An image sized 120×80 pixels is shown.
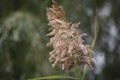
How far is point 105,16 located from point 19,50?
2.42ft

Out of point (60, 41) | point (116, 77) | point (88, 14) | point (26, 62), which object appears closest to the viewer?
point (60, 41)

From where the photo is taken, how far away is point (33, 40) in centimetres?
301

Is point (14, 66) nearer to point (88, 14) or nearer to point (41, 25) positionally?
point (41, 25)

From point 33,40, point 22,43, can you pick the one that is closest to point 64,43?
point 33,40

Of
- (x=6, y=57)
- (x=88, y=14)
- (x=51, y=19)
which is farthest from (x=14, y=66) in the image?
(x=51, y=19)

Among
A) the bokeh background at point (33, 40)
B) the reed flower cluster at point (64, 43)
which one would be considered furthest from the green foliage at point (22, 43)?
the reed flower cluster at point (64, 43)

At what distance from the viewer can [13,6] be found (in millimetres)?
3240

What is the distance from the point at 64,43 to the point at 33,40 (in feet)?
7.42

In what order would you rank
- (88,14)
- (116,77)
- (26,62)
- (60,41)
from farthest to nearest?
(116,77)
(26,62)
(88,14)
(60,41)

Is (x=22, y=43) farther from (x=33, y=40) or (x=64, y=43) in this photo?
(x=64, y=43)

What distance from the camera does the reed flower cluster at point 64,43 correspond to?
0.74m

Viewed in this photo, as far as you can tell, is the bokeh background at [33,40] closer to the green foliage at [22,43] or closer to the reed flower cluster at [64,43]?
the green foliage at [22,43]

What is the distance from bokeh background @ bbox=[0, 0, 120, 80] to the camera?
9.89 feet

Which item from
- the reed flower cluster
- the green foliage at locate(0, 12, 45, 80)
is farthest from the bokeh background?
the reed flower cluster
